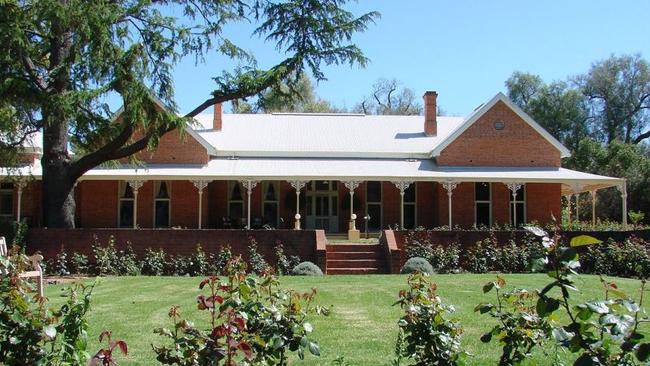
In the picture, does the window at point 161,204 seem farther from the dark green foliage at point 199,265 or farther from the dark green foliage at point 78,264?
the dark green foliage at point 199,265

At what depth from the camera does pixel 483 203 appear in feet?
101

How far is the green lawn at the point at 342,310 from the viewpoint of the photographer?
25.3 feet

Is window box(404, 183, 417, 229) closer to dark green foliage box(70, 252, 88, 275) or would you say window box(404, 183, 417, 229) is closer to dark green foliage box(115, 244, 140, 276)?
dark green foliage box(115, 244, 140, 276)

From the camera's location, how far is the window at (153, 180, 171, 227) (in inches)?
1168

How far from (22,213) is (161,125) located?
1197 centimetres

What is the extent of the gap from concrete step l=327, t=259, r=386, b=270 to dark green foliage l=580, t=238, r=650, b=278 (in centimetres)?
622

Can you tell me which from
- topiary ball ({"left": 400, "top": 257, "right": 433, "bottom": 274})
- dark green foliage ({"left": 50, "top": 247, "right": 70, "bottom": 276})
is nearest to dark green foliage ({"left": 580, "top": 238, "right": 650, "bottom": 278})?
topiary ball ({"left": 400, "top": 257, "right": 433, "bottom": 274})

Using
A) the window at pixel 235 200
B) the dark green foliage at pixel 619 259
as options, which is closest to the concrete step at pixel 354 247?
the dark green foliage at pixel 619 259

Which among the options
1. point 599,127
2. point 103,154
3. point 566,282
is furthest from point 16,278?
point 599,127

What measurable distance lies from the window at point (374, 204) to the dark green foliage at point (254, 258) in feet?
35.1

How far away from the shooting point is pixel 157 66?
880 inches

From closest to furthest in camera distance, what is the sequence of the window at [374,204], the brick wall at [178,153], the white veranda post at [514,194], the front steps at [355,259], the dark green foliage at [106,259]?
the dark green foliage at [106,259] → the front steps at [355,259] → the white veranda post at [514,194] → the brick wall at [178,153] → the window at [374,204]

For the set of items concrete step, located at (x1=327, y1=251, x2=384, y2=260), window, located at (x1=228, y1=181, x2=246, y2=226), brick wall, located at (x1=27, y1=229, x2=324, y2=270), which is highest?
window, located at (x1=228, y1=181, x2=246, y2=226)

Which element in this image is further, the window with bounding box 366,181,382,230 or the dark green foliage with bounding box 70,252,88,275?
the window with bounding box 366,181,382,230
